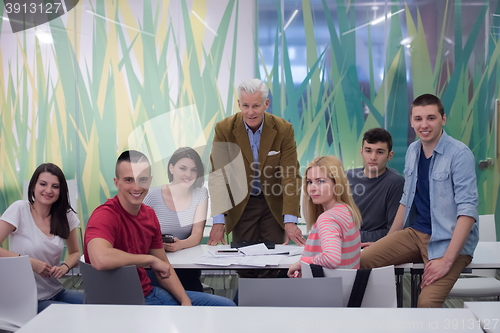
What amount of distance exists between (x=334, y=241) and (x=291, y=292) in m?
0.47

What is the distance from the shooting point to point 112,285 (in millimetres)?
1804

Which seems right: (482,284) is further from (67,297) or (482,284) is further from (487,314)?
(67,297)

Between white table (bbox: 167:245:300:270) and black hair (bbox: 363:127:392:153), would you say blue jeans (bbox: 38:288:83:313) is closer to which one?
white table (bbox: 167:245:300:270)

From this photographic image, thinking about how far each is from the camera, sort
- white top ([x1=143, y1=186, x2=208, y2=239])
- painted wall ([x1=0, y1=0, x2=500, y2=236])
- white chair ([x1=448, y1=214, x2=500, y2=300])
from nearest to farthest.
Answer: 1. white chair ([x1=448, y1=214, x2=500, y2=300])
2. white top ([x1=143, y1=186, x2=208, y2=239])
3. painted wall ([x1=0, y1=0, x2=500, y2=236])

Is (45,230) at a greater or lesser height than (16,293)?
greater

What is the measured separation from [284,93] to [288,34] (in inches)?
23.1

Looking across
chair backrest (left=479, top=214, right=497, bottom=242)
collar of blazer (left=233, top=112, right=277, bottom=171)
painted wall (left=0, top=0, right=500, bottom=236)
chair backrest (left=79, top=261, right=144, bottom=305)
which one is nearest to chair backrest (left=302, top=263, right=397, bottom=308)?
chair backrest (left=79, top=261, right=144, bottom=305)

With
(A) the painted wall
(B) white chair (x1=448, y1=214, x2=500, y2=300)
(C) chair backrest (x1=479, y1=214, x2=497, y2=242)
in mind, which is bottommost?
(B) white chair (x1=448, y1=214, x2=500, y2=300)

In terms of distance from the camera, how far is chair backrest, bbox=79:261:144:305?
179 centimetres

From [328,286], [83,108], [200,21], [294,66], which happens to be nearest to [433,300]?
[328,286]

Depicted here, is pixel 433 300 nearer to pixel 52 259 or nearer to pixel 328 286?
pixel 328 286

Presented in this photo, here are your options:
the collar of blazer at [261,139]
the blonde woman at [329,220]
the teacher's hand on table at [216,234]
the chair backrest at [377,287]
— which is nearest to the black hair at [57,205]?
the teacher's hand on table at [216,234]

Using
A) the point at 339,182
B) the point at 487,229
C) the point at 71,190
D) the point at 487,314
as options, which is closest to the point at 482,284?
the point at 487,229

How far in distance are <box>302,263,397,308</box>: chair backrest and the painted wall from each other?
2.91 metres
